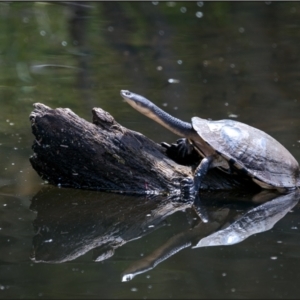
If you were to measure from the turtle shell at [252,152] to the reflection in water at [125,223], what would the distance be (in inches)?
6.9

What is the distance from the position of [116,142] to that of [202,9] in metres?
9.72

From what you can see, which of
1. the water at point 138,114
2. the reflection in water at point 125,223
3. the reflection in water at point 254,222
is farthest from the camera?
the reflection in water at point 254,222

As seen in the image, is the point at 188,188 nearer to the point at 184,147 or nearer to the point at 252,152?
the point at 184,147

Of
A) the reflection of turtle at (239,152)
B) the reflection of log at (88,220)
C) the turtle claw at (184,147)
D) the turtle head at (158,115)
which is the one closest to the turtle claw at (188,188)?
the reflection of turtle at (239,152)

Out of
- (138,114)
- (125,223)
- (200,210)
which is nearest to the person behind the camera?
(125,223)

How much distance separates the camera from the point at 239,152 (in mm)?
5430

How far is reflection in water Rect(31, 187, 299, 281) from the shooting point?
14.5ft

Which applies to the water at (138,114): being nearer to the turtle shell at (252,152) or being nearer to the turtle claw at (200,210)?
the turtle claw at (200,210)

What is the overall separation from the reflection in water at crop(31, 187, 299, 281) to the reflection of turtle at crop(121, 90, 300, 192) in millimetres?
178

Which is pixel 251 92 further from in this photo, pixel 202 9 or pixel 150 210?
pixel 202 9

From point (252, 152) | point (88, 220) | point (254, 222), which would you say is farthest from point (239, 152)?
point (88, 220)

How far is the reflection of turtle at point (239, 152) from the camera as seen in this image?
17.8 feet

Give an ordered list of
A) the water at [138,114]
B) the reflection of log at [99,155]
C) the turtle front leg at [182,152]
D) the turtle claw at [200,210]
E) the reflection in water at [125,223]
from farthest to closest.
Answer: the turtle front leg at [182,152] → the reflection of log at [99,155] → the turtle claw at [200,210] → the reflection in water at [125,223] → the water at [138,114]

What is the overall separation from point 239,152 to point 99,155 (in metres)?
1.09
